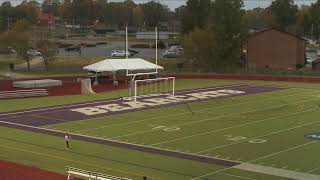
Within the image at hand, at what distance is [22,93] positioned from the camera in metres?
41.8

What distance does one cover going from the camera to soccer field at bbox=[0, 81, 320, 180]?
19.9 metres

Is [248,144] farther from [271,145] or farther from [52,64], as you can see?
[52,64]

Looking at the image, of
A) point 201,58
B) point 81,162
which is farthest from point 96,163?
point 201,58

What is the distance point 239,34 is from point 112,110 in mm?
33992

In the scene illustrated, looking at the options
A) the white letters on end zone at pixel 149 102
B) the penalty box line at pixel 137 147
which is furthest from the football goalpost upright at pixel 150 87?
the penalty box line at pixel 137 147

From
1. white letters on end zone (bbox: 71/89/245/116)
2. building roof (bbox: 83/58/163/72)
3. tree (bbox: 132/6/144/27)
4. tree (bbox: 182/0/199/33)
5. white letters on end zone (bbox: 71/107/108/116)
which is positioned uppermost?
tree (bbox: 132/6/144/27)

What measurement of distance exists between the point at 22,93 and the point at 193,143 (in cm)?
2068

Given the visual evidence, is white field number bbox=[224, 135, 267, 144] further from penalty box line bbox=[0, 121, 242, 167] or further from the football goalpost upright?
the football goalpost upright

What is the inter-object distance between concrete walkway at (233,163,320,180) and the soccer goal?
18.1 metres

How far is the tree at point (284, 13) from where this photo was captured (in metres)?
118

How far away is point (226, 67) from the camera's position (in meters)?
64.5

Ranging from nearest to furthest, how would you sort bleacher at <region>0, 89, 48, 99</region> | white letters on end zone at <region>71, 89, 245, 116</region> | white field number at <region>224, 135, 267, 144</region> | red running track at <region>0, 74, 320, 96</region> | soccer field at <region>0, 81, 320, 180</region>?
soccer field at <region>0, 81, 320, 180</region>, white field number at <region>224, 135, 267, 144</region>, white letters on end zone at <region>71, 89, 245, 116</region>, bleacher at <region>0, 89, 48, 99</region>, red running track at <region>0, 74, 320, 96</region>

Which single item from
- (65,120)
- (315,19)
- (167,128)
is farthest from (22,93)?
(315,19)

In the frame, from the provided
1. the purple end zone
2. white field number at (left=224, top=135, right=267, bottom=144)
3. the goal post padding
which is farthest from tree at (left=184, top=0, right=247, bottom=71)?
white field number at (left=224, top=135, right=267, bottom=144)
